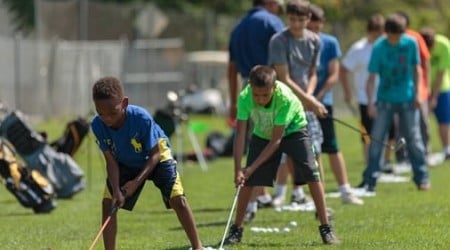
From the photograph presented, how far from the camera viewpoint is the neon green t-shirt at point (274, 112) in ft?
32.3

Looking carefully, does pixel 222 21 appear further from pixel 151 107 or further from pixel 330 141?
pixel 330 141

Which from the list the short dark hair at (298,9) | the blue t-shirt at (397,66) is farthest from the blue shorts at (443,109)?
the short dark hair at (298,9)

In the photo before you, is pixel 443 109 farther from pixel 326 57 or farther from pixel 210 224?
pixel 210 224

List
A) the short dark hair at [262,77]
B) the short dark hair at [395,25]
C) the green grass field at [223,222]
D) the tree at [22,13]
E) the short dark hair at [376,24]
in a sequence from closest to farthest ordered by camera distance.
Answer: the short dark hair at [262,77], the green grass field at [223,222], the short dark hair at [395,25], the short dark hair at [376,24], the tree at [22,13]

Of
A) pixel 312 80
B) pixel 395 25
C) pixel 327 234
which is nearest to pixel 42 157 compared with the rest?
pixel 312 80

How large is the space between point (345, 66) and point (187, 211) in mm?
7996

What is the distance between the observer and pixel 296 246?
32.0ft

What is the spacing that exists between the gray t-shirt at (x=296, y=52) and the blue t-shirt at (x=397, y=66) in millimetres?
2328

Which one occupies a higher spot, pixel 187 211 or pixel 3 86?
pixel 187 211

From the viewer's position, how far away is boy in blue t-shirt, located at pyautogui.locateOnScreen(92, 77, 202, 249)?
866 cm

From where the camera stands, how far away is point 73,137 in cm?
1511

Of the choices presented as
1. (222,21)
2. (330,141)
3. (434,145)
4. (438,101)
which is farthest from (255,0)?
(222,21)

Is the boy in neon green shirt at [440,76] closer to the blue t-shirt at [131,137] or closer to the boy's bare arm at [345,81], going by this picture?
the boy's bare arm at [345,81]

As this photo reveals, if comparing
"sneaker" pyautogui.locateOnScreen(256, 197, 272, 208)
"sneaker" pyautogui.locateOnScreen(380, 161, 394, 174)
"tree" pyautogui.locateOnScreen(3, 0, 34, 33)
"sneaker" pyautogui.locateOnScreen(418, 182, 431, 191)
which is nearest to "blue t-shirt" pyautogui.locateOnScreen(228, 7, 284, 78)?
"sneaker" pyautogui.locateOnScreen(256, 197, 272, 208)
